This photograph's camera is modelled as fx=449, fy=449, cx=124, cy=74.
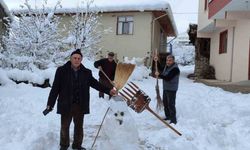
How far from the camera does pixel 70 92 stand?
21.3 ft

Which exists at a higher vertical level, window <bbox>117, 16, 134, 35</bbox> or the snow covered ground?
window <bbox>117, 16, 134, 35</bbox>

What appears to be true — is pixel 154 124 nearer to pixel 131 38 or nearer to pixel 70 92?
pixel 70 92

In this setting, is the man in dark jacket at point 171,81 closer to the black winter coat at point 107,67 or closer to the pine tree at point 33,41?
the black winter coat at point 107,67

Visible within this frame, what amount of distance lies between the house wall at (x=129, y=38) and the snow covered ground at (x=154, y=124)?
12.3 m

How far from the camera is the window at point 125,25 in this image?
83.0 ft

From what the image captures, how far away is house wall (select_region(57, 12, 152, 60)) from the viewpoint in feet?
81.9

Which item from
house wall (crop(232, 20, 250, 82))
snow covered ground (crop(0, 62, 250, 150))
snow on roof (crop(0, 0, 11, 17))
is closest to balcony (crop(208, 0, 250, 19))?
house wall (crop(232, 20, 250, 82))

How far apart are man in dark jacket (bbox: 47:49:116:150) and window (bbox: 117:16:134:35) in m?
18.9

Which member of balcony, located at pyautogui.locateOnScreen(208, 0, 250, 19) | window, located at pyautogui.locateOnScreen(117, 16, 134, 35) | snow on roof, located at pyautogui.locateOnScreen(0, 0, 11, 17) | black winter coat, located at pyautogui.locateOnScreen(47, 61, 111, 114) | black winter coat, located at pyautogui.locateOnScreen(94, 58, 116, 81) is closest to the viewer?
black winter coat, located at pyautogui.locateOnScreen(47, 61, 111, 114)

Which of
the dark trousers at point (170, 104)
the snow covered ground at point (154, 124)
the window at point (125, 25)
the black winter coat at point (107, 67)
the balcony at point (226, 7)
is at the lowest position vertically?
the snow covered ground at point (154, 124)

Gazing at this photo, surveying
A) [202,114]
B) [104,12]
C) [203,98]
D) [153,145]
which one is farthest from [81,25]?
[153,145]

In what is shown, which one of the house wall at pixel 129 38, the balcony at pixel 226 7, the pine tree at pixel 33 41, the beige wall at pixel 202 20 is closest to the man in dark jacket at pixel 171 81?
the balcony at pixel 226 7

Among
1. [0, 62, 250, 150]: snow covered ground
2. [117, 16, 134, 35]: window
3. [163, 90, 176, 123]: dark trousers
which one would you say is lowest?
[0, 62, 250, 150]: snow covered ground

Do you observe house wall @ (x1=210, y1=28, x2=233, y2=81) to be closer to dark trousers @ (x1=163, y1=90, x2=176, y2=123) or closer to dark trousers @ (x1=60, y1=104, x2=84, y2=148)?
dark trousers @ (x1=163, y1=90, x2=176, y2=123)
